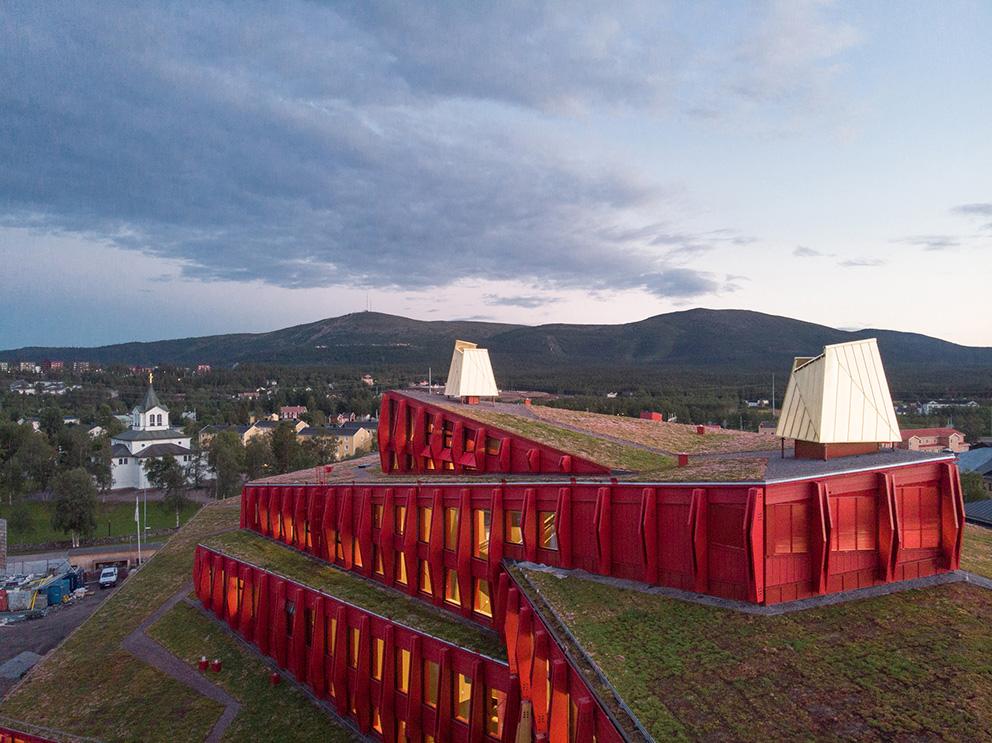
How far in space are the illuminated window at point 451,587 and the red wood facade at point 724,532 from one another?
0.09m

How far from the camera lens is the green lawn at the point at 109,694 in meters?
30.1

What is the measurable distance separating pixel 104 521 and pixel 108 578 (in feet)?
89.6

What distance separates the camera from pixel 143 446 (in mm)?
111500

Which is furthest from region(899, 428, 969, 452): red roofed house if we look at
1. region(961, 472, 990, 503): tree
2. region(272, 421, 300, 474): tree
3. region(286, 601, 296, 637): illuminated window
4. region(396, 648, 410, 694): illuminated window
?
region(272, 421, 300, 474): tree

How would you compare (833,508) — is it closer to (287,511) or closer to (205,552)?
(287,511)

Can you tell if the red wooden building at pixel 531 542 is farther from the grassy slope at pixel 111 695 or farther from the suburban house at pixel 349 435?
the suburban house at pixel 349 435

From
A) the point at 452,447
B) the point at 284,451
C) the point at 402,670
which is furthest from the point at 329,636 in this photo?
the point at 284,451

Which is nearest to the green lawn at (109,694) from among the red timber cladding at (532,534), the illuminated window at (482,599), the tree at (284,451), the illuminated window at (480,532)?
the red timber cladding at (532,534)

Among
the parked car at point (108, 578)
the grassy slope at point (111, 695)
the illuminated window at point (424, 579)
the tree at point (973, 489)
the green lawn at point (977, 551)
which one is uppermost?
the green lawn at point (977, 551)

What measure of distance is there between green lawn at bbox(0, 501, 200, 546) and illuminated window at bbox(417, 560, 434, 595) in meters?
58.3

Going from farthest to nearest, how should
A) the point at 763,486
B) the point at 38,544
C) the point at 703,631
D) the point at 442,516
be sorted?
the point at 38,544, the point at 442,516, the point at 763,486, the point at 703,631

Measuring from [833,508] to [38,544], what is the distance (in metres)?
84.1

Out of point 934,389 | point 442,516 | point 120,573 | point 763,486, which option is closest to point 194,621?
point 442,516

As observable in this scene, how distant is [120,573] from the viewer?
67.0m
